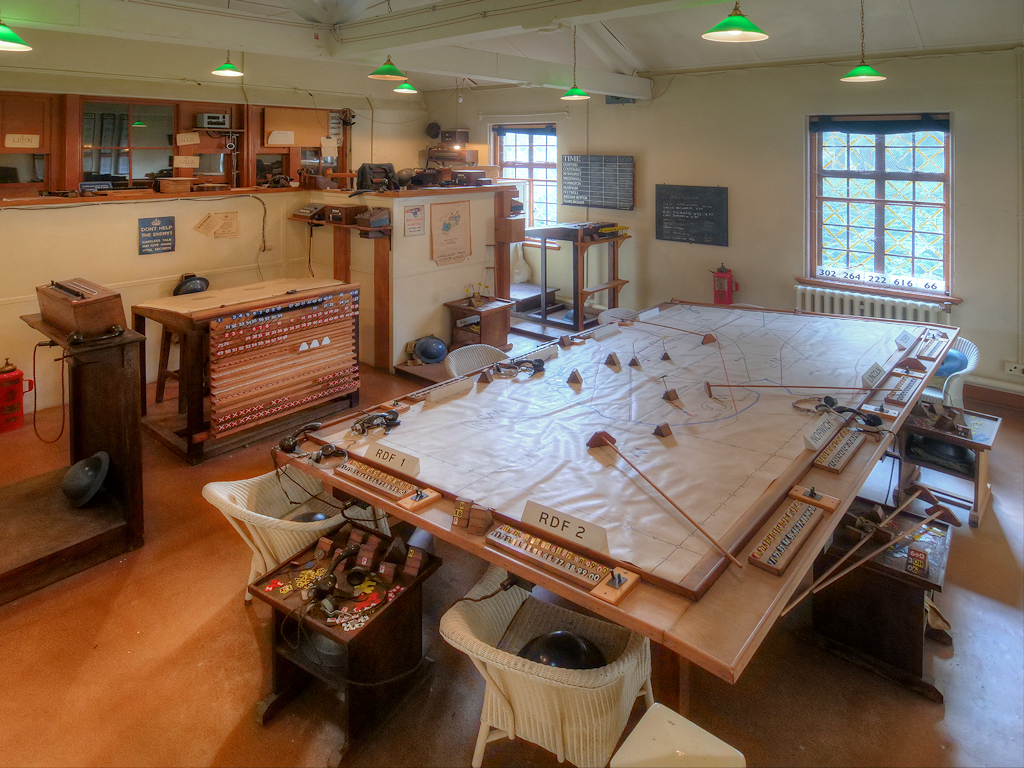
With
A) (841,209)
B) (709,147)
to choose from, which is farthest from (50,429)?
(841,209)

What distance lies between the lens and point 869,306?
6.72m

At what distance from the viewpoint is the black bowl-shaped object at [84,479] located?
12.2 feet

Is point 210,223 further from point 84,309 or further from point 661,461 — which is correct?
point 661,461

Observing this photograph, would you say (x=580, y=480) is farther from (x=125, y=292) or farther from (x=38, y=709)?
(x=125, y=292)

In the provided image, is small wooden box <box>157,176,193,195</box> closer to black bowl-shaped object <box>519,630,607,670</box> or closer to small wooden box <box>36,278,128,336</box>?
small wooden box <box>36,278,128,336</box>

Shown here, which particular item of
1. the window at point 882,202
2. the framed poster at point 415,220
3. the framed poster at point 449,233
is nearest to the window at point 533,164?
the framed poster at point 449,233

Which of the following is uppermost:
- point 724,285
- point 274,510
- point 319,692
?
point 724,285

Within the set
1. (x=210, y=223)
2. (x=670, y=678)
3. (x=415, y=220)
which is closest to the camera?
(x=670, y=678)

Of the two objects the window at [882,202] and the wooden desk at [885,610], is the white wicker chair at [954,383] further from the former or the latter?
the wooden desk at [885,610]

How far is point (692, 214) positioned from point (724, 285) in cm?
92

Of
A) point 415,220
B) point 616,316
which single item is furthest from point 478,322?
point 616,316

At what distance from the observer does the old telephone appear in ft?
21.9

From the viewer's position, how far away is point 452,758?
2520 millimetres

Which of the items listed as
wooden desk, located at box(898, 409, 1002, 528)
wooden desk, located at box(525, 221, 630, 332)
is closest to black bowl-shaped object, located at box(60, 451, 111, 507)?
wooden desk, located at box(898, 409, 1002, 528)
